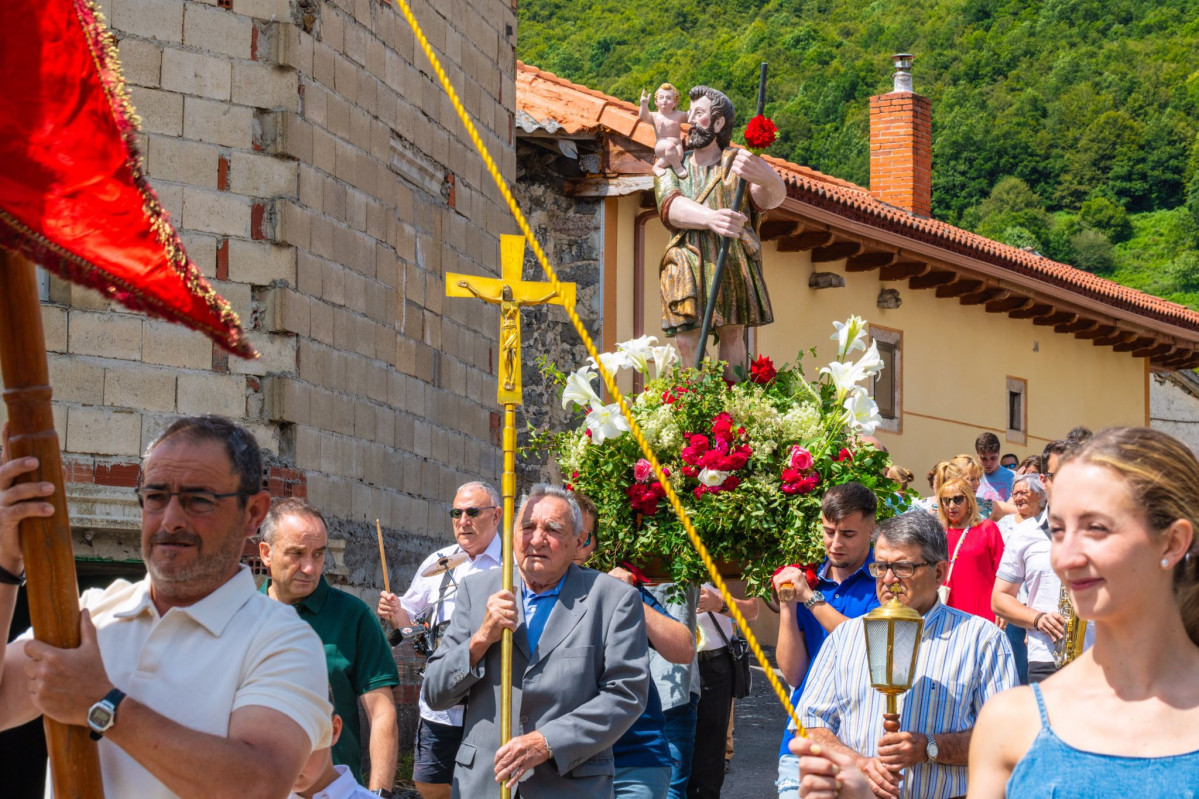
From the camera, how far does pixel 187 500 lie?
3.13m

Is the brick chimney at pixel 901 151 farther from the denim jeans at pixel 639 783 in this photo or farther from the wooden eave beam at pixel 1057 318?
the denim jeans at pixel 639 783

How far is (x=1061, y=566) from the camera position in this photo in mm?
2846

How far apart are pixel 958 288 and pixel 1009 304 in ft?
4.23

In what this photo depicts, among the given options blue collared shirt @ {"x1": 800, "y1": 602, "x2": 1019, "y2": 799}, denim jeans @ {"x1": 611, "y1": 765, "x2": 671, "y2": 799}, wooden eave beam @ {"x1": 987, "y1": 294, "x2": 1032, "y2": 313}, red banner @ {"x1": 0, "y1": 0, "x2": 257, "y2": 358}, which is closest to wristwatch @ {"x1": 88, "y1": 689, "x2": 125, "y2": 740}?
red banner @ {"x1": 0, "y1": 0, "x2": 257, "y2": 358}

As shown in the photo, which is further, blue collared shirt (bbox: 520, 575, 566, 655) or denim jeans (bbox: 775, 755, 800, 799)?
blue collared shirt (bbox: 520, 575, 566, 655)

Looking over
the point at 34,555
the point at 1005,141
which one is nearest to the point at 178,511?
the point at 34,555

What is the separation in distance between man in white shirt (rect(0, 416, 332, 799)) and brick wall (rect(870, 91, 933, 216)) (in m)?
23.0

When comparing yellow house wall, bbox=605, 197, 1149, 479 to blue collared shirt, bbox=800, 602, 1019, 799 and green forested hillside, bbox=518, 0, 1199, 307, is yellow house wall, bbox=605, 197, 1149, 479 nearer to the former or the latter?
blue collared shirt, bbox=800, 602, 1019, 799

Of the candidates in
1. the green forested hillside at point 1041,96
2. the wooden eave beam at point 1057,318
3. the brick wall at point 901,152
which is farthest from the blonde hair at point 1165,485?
the green forested hillside at point 1041,96

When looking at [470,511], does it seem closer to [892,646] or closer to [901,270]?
[892,646]

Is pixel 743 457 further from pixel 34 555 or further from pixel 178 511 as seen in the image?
pixel 34 555

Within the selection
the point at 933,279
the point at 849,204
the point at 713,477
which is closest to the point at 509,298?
the point at 713,477

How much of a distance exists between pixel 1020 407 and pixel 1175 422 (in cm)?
742

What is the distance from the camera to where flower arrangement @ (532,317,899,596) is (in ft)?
19.6
